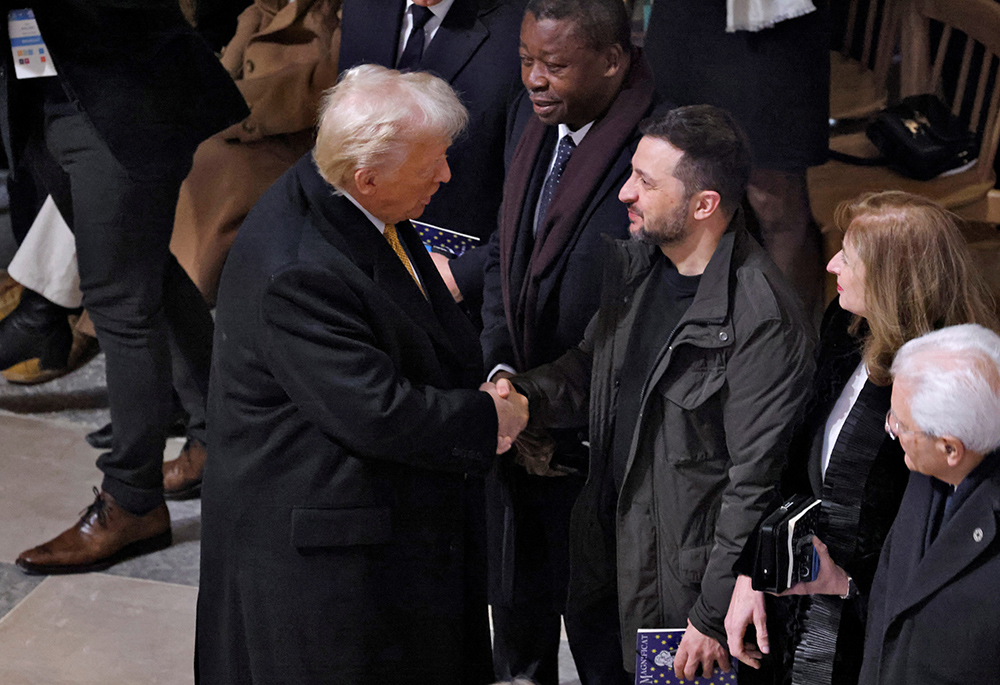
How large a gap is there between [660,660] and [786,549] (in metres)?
0.41

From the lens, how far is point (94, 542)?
346 centimetres

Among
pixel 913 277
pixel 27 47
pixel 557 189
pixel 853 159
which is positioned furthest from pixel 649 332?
pixel 27 47

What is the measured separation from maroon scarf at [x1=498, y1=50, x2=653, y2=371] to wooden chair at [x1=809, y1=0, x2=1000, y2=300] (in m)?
0.60

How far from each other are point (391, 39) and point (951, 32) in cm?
142

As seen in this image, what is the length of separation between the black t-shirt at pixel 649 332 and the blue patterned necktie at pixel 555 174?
38 centimetres

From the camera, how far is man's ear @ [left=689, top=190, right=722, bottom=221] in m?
2.13

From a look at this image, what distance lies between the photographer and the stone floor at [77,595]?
3.12 m

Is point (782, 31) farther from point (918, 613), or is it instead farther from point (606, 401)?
point (918, 613)

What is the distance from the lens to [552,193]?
2.55 meters

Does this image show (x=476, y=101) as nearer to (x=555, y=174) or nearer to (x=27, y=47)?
(x=555, y=174)

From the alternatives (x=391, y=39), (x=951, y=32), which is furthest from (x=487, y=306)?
(x=951, y=32)

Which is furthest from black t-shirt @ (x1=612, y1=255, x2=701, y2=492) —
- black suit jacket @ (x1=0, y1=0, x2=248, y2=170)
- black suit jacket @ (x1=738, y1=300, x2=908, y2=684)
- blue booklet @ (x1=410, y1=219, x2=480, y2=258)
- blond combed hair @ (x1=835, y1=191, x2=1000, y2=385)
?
black suit jacket @ (x1=0, y1=0, x2=248, y2=170)

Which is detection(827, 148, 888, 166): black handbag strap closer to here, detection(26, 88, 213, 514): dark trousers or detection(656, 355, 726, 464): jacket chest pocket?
detection(656, 355, 726, 464): jacket chest pocket

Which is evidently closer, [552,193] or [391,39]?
[552,193]
